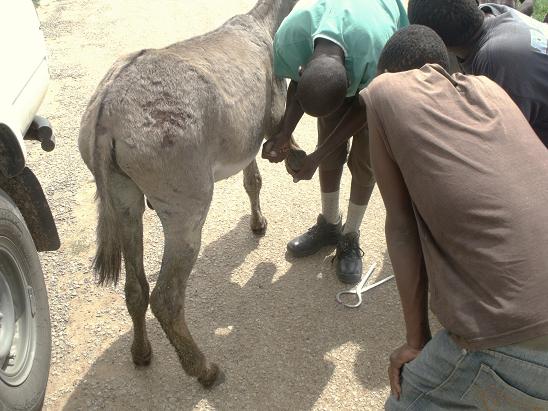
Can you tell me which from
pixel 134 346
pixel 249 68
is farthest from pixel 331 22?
pixel 134 346

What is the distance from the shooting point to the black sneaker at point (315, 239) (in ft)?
12.7

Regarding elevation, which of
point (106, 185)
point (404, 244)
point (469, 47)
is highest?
point (469, 47)

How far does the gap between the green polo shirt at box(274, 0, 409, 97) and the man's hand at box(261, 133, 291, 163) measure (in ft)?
1.22

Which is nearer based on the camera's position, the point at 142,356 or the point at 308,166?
the point at 142,356

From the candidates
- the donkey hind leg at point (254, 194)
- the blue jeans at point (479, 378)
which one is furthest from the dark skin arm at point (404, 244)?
the donkey hind leg at point (254, 194)

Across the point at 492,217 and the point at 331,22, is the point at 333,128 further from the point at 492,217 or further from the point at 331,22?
the point at 492,217

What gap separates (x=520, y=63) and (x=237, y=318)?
2.15 meters

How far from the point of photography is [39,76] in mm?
3064

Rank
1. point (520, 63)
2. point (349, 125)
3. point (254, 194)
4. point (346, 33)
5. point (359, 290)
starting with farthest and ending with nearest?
point (254, 194)
point (359, 290)
point (349, 125)
point (346, 33)
point (520, 63)

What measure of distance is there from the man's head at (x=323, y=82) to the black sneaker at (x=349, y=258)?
129 centimetres

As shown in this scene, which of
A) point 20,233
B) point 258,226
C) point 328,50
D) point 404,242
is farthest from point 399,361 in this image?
point 258,226

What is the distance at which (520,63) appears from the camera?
231 cm

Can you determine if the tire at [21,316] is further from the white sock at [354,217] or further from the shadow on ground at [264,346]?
the white sock at [354,217]

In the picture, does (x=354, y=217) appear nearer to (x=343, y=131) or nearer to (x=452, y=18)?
(x=343, y=131)
